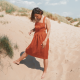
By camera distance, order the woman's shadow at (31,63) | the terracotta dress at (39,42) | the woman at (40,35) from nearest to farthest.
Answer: the woman at (40,35) < the terracotta dress at (39,42) < the woman's shadow at (31,63)

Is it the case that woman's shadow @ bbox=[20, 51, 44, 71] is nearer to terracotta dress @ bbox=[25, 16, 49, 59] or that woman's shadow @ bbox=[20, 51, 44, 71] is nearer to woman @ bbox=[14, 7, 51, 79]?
woman @ bbox=[14, 7, 51, 79]

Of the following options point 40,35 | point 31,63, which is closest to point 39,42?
point 40,35

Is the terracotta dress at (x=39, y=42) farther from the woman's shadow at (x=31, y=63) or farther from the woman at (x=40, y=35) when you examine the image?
the woman's shadow at (x=31, y=63)

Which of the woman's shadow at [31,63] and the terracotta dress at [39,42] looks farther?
the woman's shadow at [31,63]

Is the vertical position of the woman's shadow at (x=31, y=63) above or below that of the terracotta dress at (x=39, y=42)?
below

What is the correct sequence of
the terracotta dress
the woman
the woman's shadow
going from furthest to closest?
the woman's shadow < the terracotta dress < the woman

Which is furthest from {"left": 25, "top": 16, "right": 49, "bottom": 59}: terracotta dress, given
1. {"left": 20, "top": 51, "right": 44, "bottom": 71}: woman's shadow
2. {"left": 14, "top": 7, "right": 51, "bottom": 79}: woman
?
{"left": 20, "top": 51, "right": 44, "bottom": 71}: woman's shadow

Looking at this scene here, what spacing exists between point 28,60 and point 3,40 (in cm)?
99

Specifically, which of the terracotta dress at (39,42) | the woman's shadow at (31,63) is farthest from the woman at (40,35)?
the woman's shadow at (31,63)

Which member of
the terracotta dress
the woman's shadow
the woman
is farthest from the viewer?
the woman's shadow

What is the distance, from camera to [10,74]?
2.18m

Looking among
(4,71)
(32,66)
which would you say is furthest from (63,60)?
(4,71)

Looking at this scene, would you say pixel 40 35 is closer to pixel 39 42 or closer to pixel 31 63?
pixel 39 42

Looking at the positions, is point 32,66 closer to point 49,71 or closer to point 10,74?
point 49,71
